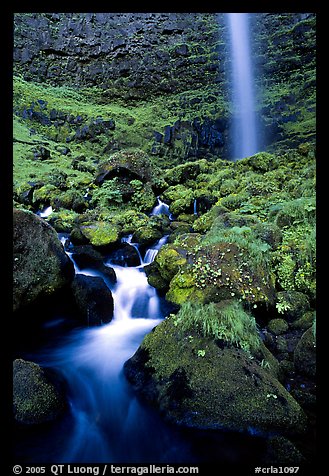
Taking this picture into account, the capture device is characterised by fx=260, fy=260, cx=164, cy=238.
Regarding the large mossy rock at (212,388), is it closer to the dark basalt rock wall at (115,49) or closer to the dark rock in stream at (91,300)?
the dark rock in stream at (91,300)

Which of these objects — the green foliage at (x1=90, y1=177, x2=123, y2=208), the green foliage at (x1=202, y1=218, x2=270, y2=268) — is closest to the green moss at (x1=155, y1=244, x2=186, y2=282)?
the green foliage at (x1=202, y1=218, x2=270, y2=268)

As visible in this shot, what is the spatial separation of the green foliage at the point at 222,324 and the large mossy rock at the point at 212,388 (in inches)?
4.6

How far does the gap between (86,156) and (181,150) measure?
7962mm

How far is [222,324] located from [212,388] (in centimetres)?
85

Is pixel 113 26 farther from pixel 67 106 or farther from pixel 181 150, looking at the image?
pixel 181 150

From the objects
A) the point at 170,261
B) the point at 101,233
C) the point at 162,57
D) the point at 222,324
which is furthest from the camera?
the point at 162,57

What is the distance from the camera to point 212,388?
9.51ft

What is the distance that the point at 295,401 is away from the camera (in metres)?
2.84

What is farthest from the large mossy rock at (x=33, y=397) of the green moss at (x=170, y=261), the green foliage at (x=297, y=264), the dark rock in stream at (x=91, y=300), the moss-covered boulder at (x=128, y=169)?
the moss-covered boulder at (x=128, y=169)

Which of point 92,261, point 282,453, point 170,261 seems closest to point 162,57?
point 92,261

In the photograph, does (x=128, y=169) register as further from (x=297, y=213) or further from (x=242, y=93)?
(x=242, y=93)

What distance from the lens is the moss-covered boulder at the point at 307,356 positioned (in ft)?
10.6

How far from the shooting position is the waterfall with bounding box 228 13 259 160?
72.5ft
